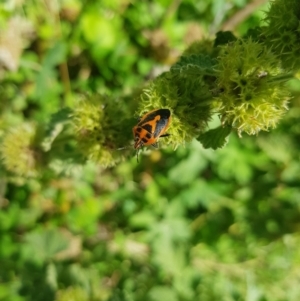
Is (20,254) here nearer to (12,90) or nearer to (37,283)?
(37,283)

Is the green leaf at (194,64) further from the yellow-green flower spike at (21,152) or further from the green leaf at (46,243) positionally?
the green leaf at (46,243)

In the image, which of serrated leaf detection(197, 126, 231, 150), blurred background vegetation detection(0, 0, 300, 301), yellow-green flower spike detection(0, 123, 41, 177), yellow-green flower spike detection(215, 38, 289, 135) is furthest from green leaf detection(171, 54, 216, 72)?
blurred background vegetation detection(0, 0, 300, 301)

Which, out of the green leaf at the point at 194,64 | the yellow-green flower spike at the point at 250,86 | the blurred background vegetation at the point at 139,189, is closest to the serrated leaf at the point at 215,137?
the yellow-green flower spike at the point at 250,86

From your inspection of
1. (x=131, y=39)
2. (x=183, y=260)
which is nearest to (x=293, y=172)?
(x=183, y=260)

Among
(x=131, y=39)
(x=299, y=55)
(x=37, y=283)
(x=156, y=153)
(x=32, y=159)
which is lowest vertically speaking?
(x=37, y=283)

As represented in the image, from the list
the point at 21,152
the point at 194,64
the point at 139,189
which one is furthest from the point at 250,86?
the point at 139,189

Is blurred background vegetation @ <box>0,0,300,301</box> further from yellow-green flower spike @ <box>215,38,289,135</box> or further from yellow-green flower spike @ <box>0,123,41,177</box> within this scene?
yellow-green flower spike @ <box>215,38,289,135</box>

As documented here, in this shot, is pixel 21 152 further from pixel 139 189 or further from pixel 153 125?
pixel 139 189
